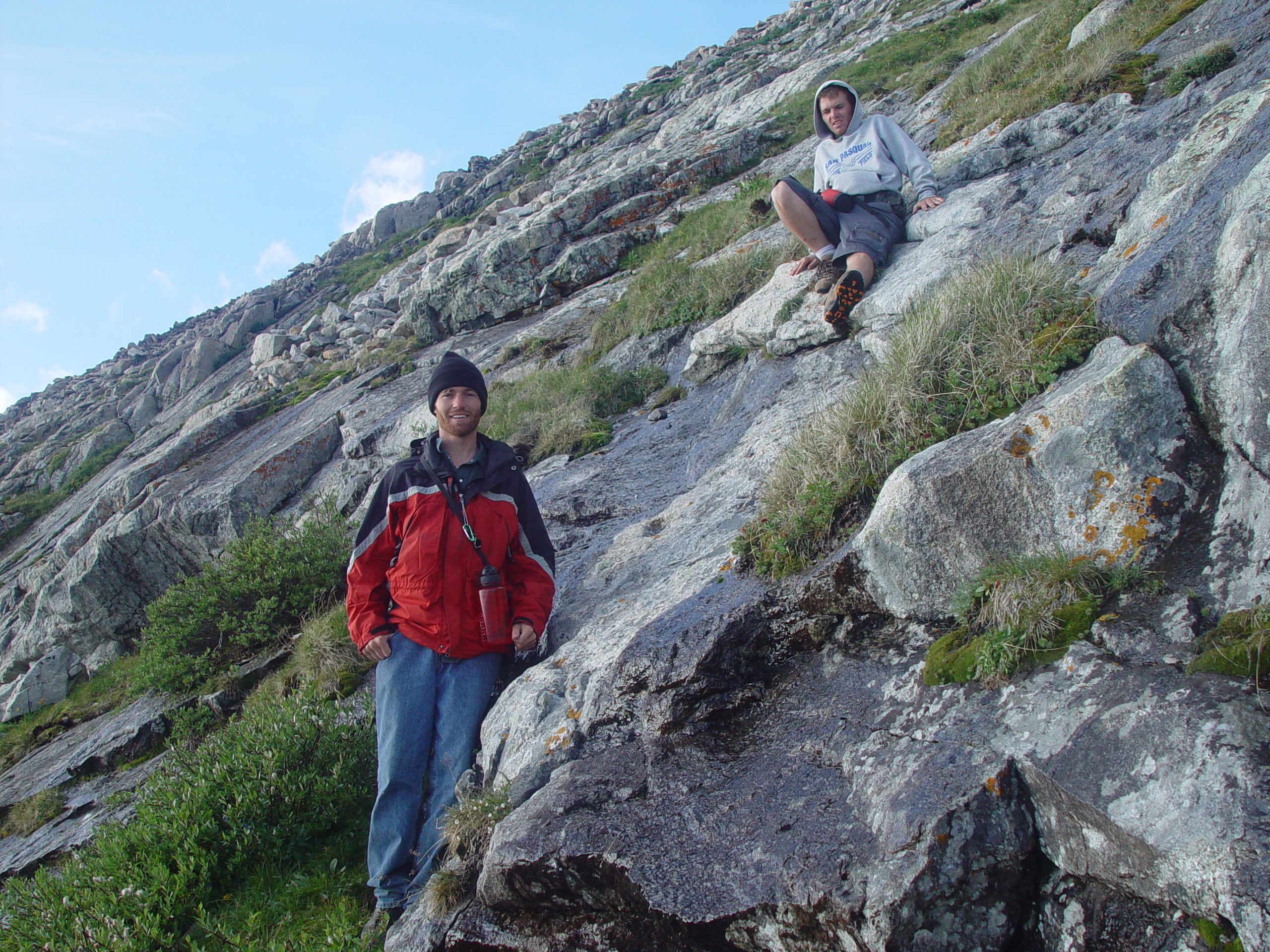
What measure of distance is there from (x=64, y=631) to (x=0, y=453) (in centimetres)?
3087

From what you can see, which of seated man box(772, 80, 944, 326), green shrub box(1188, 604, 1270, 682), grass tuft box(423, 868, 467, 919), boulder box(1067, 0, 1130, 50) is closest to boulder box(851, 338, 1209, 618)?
green shrub box(1188, 604, 1270, 682)

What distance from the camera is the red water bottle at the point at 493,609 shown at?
4.28 meters

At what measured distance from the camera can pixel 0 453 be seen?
3406cm

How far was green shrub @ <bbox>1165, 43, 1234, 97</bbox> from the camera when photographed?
5938 millimetres

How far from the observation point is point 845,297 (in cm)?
609

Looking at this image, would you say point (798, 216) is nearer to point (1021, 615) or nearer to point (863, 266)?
point (863, 266)

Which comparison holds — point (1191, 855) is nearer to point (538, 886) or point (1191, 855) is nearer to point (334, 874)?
point (538, 886)

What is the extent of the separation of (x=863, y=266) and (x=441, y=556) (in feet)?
15.2

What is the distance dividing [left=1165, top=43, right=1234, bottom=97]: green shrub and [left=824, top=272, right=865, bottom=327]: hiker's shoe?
138 inches

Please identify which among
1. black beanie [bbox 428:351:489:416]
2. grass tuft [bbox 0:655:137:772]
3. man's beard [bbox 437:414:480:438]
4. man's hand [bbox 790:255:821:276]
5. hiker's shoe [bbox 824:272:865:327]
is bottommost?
grass tuft [bbox 0:655:137:772]

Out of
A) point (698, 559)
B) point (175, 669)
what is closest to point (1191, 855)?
point (698, 559)

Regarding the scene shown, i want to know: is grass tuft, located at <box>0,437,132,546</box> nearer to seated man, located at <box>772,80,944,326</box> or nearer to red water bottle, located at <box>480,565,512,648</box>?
red water bottle, located at <box>480,565,512,648</box>

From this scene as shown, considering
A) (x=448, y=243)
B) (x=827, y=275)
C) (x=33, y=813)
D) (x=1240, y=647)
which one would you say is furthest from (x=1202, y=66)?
(x=448, y=243)

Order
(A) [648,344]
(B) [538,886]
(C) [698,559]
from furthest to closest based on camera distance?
(A) [648,344] → (C) [698,559] → (B) [538,886]
